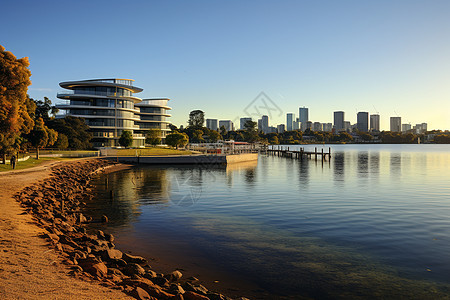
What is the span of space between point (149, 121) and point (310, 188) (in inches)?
3833

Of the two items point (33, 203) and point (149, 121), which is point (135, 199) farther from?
point (149, 121)

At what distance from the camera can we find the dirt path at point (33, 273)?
8039 mm

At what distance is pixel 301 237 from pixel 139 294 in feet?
41.1

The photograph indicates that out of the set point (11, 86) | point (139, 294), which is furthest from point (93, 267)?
point (11, 86)

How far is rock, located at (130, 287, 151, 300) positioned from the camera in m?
8.67

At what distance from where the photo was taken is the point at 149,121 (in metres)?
129

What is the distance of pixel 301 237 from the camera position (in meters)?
19.2

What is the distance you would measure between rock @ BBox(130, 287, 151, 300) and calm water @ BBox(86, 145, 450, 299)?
4.79 metres

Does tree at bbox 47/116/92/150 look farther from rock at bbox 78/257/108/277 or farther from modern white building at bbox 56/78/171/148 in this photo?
rock at bbox 78/257/108/277

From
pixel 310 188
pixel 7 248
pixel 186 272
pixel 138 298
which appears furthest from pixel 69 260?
pixel 310 188

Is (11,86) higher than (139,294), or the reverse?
(11,86)

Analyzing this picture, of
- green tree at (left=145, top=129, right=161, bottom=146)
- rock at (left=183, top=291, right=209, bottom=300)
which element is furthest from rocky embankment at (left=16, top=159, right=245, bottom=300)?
green tree at (left=145, top=129, right=161, bottom=146)

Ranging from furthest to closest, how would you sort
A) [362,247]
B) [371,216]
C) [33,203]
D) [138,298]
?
[371,216]
[33,203]
[362,247]
[138,298]

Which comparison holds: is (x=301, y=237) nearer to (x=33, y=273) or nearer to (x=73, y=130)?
(x=33, y=273)
